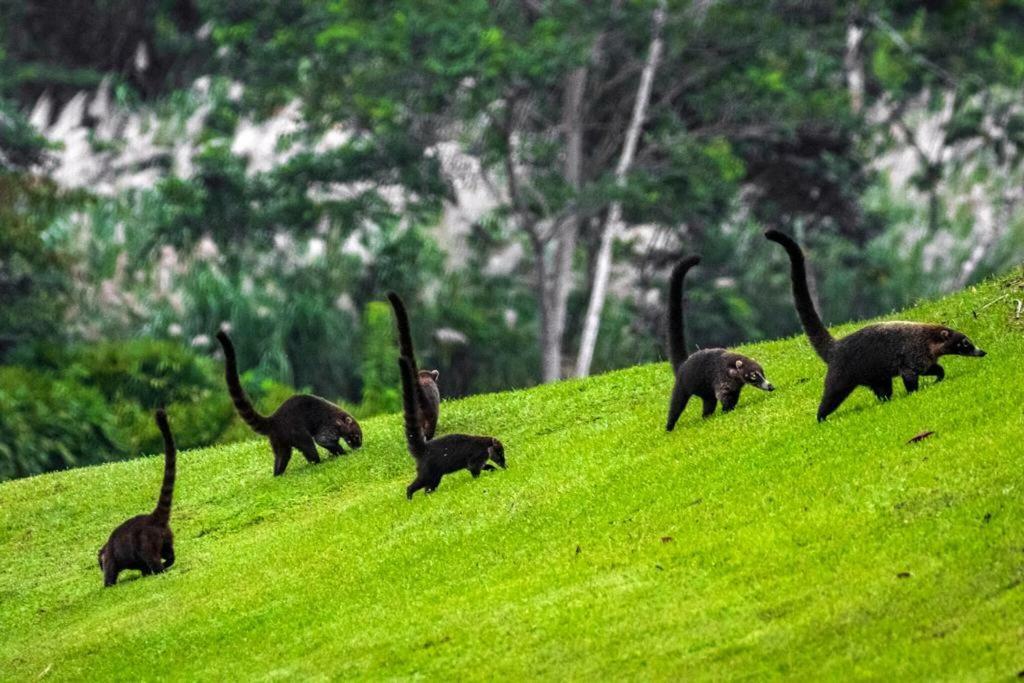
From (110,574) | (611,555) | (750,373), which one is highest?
(750,373)

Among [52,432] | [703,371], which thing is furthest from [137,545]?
[52,432]

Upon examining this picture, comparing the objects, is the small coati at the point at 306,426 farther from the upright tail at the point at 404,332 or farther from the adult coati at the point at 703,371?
the adult coati at the point at 703,371

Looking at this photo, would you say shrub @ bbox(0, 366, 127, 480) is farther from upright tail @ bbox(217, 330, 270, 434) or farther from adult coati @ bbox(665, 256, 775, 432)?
adult coati @ bbox(665, 256, 775, 432)

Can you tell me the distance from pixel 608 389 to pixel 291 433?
12.3 ft

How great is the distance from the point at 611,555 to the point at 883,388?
281 centimetres

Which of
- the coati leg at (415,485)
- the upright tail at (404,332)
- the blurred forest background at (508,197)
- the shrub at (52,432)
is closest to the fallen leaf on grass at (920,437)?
the upright tail at (404,332)

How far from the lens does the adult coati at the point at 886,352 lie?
12.0 meters

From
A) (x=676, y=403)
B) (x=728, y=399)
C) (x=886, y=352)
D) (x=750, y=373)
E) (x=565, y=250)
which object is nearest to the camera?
(x=886, y=352)

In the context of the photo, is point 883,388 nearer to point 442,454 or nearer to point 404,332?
point 442,454

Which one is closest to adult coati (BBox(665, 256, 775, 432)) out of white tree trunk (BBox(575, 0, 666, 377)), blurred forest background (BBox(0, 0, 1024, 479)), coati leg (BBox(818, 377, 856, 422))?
coati leg (BBox(818, 377, 856, 422))

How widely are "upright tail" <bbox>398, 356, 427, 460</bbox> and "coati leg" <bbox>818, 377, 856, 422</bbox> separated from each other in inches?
125

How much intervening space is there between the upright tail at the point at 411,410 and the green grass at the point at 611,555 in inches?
17.4

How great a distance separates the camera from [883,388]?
40.8 feet

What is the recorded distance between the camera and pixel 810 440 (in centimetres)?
1228
